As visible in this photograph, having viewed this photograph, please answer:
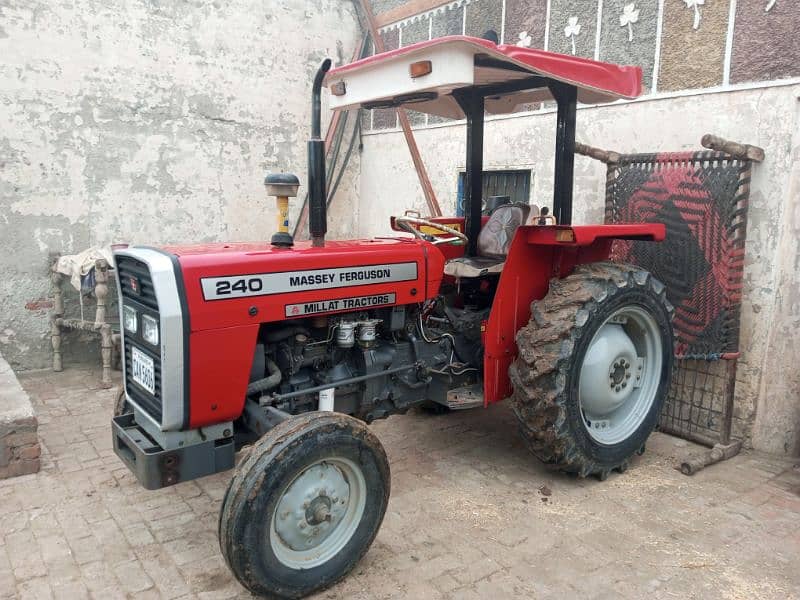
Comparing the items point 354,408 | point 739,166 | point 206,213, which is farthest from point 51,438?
point 739,166

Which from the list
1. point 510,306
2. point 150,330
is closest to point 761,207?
point 510,306

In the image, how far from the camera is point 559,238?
3303 mm

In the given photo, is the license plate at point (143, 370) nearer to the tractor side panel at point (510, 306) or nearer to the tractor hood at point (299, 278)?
the tractor hood at point (299, 278)

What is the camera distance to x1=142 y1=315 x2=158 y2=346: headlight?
264cm

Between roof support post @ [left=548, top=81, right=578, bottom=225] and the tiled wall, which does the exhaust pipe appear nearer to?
roof support post @ [left=548, top=81, right=578, bottom=225]

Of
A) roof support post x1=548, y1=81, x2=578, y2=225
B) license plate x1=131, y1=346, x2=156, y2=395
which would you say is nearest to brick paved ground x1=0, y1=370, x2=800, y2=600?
license plate x1=131, y1=346, x2=156, y2=395

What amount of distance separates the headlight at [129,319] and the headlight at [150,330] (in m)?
0.11

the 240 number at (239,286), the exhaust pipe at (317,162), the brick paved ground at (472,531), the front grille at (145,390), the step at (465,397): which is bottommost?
the brick paved ground at (472,531)

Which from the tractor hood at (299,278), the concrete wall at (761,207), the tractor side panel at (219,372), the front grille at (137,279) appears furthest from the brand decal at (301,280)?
the concrete wall at (761,207)

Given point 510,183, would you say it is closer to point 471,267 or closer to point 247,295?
point 471,267

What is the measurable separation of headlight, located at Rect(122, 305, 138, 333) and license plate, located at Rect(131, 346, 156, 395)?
10cm

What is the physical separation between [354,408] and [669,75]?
3135mm

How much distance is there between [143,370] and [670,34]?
3.97 m

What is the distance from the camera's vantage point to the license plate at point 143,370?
2.73m
